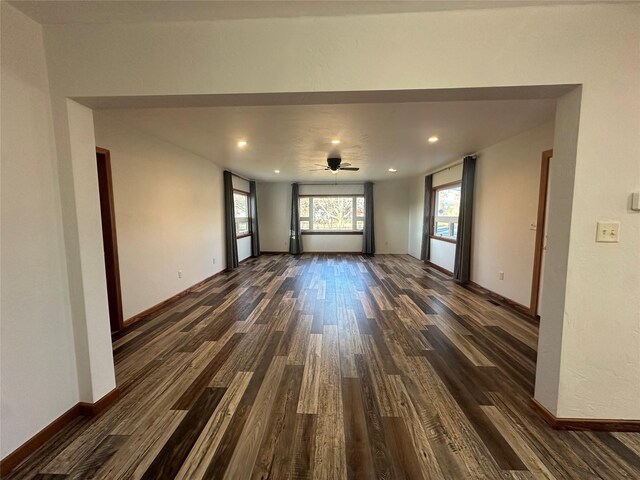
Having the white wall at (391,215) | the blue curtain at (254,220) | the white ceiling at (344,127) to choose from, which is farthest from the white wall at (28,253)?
the white wall at (391,215)

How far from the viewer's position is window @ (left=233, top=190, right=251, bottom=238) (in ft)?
22.2

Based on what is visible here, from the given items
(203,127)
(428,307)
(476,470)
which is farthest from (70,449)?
(428,307)

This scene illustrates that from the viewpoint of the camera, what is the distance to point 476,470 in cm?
131

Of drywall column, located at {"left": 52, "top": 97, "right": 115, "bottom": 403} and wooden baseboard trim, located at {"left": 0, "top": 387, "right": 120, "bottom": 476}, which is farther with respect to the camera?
drywall column, located at {"left": 52, "top": 97, "right": 115, "bottom": 403}

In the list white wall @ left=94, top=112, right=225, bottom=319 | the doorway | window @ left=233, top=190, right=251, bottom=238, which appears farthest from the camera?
window @ left=233, top=190, right=251, bottom=238

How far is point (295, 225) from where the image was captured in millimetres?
8008

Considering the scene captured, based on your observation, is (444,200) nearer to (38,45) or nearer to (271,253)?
(271,253)

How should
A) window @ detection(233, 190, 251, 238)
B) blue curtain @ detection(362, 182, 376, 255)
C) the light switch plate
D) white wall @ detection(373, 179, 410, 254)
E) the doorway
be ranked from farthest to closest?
white wall @ detection(373, 179, 410, 254)
blue curtain @ detection(362, 182, 376, 255)
window @ detection(233, 190, 251, 238)
the doorway
the light switch plate

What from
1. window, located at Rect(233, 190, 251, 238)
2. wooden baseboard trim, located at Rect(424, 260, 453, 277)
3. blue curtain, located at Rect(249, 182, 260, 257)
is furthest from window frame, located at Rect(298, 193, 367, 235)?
wooden baseboard trim, located at Rect(424, 260, 453, 277)

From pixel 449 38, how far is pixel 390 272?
4.82m

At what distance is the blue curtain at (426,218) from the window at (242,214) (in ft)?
Result: 15.9

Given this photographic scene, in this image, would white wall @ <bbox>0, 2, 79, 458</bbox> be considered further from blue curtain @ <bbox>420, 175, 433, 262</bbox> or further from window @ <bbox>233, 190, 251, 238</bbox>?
blue curtain @ <bbox>420, 175, 433, 262</bbox>

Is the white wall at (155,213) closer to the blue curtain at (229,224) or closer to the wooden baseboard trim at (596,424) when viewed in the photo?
the blue curtain at (229,224)

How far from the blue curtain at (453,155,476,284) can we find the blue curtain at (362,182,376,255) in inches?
131
